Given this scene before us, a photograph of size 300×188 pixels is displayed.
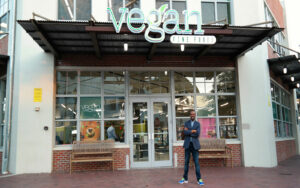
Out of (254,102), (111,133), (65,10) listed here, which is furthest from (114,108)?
(254,102)

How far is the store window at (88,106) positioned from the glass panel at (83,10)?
2010mm

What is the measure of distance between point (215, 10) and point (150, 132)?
17.4 feet

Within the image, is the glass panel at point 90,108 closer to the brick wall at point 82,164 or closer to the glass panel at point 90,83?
the glass panel at point 90,83

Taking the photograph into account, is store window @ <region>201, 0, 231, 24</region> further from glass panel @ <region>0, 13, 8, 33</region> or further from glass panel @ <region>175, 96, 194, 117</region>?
glass panel @ <region>0, 13, 8, 33</region>

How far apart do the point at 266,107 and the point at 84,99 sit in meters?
6.58

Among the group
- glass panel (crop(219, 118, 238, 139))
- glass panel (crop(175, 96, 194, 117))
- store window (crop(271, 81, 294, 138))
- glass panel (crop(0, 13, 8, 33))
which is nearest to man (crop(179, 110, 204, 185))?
glass panel (crop(175, 96, 194, 117))

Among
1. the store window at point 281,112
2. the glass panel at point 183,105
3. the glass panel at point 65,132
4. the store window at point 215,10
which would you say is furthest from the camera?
the store window at point 281,112

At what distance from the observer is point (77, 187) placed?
23.4 feet

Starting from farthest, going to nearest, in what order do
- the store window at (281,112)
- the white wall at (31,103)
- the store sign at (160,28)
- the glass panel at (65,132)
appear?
1. the store window at (281,112)
2. the glass panel at (65,132)
3. the white wall at (31,103)
4. the store sign at (160,28)

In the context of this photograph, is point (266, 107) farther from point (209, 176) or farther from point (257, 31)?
point (209, 176)

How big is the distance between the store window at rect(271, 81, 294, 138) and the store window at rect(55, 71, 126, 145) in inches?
276

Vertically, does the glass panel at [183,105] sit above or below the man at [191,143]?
above

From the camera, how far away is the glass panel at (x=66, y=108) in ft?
32.7

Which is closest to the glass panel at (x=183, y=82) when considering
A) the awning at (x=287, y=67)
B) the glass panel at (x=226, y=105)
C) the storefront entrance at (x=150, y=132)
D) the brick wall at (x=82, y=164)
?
the storefront entrance at (x=150, y=132)
